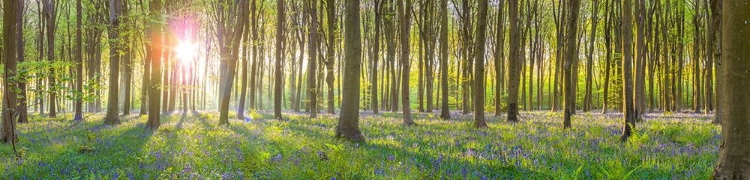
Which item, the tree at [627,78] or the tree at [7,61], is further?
the tree at [627,78]

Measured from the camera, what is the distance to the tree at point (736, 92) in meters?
4.41

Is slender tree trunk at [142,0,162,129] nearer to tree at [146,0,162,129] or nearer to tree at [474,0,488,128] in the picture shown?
tree at [146,0,162,129]

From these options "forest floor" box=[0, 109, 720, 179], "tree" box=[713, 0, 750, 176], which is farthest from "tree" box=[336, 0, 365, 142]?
"tree" box=[713, 0, 750, 176]

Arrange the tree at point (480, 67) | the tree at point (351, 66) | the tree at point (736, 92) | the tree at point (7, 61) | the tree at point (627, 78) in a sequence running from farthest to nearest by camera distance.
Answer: the tree at point (480, 67), the tree at point (351, 66), the tree at point (627, 78), the tree at point (7, 61), the tree at point (736, 92)

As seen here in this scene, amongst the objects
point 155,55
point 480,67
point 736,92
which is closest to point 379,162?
point 736,92

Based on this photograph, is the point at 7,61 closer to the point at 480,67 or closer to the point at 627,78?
the point at 480,67

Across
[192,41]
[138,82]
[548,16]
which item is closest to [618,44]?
[548,16]

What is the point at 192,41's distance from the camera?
41.5 meters

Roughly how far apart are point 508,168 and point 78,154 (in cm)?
812

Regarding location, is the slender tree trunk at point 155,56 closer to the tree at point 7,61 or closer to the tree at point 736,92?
the tree at point 7,61

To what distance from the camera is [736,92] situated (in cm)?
445

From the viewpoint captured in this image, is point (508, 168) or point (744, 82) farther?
point (508, 168)

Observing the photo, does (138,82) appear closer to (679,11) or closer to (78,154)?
(78,154)

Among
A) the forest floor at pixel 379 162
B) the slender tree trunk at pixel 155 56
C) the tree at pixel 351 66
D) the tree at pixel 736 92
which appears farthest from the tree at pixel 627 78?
the slender tree trunk at pixel 155 56
